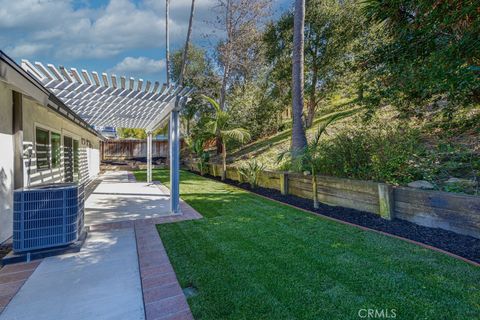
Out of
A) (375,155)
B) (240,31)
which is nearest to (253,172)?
(375,155)

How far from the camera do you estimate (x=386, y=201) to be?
4406mm

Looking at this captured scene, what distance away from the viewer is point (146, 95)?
5.03 metres

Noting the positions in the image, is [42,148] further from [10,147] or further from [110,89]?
[110,89]

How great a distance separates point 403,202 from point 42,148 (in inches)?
308

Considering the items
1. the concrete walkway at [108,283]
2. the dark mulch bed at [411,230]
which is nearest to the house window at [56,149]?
the concrete walkway at [108,283]

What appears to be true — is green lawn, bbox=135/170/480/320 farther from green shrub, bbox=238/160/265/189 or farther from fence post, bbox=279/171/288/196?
green shrub, bbox=238/160/265/189

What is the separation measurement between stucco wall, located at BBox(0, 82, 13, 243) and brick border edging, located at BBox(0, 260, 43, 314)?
38.6 inches

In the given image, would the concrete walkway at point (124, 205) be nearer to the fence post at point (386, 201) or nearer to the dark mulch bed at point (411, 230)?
the dark mulch bed at point (411, 230)

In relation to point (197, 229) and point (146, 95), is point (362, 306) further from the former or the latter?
point (146, 95)

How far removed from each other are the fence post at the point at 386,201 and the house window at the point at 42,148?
719 cm

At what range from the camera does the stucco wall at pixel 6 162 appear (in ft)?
12.3

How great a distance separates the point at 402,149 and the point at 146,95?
204 inches

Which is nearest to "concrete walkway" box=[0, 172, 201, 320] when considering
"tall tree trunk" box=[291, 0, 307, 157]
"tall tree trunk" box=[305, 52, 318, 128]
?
"tall tree trunk" box=[291, 0, 307, 157]

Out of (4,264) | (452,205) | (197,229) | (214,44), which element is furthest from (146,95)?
(214,44)
